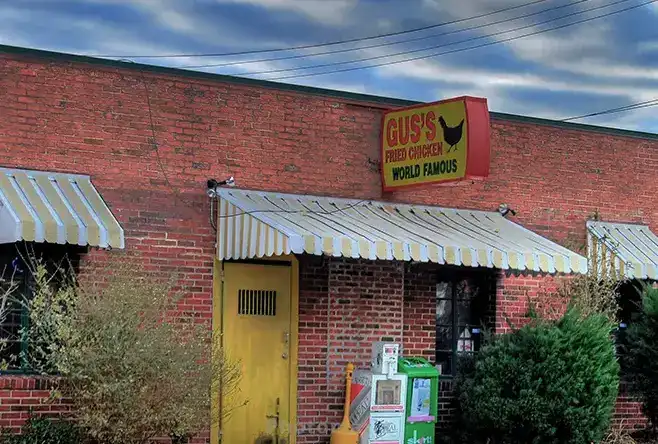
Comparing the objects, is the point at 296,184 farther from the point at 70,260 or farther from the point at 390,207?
the point at 70,260

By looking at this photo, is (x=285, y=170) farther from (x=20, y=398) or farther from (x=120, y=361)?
(x=20, y=398)

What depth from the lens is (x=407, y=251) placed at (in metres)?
11.7

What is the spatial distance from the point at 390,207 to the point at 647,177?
4.81 m

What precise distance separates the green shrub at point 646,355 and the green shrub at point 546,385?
1338 millimetres

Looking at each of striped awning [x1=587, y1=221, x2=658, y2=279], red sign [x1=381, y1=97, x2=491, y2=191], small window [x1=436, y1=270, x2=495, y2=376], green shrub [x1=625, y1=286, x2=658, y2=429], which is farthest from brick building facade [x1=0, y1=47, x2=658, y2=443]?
green shrub [x1=625, y1=286, x2=658, y2=429]

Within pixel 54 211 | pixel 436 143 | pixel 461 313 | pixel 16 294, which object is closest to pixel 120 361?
pixel 54 211

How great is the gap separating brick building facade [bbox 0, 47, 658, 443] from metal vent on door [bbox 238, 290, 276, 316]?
0.41 meters

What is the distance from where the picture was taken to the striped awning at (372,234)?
11.2m

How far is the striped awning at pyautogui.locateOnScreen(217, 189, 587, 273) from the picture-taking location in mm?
11211

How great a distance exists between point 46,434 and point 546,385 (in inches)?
235

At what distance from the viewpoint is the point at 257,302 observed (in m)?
12.5

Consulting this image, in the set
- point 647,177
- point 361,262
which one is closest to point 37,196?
point 361,262

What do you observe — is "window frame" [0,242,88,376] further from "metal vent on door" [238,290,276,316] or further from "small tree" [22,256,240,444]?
"metal vent on door" [238,290,276,316]

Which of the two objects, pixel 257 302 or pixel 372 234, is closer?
pixel 372 234
